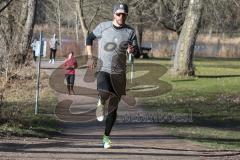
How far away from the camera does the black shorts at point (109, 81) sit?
32.9 feet

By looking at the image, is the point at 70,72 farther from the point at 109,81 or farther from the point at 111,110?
the point at 109,81

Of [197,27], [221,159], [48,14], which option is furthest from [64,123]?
[48,14]

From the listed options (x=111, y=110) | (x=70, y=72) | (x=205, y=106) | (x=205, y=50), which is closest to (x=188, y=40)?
(x=70, y=72)

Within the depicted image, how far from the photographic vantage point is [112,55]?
10016 millimetres

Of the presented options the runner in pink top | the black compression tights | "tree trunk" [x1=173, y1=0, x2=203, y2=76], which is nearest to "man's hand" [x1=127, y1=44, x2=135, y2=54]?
the black compression tights

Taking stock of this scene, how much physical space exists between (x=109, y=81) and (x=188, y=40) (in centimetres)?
2244

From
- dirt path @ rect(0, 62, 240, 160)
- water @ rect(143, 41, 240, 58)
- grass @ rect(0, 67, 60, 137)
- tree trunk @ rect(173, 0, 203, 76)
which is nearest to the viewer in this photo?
dirt path @ rect(0, 62, 240, 160)

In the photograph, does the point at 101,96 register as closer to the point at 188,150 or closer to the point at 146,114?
the point at 188,150

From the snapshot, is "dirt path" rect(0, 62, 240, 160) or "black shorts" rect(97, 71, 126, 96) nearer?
"dirt path" rect(0, 62, 240, 160)

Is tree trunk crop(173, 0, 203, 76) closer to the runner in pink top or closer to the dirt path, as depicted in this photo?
the runner in pink top

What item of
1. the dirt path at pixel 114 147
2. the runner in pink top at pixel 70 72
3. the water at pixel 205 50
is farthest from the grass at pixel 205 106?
the water at pixel 205 50

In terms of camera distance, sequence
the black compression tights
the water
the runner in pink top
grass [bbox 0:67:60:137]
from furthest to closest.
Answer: the water, the runner in pink top, grass [bbox 0:67:60:137], the black compression tights

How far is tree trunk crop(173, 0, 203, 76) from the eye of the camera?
104ft

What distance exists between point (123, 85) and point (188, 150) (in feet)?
5.37
